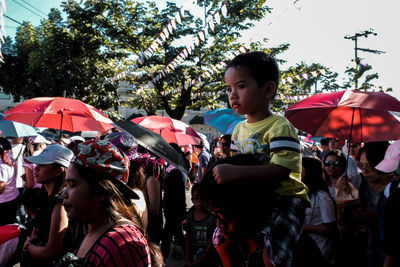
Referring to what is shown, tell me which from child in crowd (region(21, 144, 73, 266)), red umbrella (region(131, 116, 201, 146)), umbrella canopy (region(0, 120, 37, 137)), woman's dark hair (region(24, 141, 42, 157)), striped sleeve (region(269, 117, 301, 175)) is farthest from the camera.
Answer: woman's dark hair (region(24, 141, 42, 157))

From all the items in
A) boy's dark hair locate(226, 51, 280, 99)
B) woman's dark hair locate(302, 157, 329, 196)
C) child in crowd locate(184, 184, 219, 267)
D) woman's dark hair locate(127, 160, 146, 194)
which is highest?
boy's dark hair locate(226, 51, 280, 99)

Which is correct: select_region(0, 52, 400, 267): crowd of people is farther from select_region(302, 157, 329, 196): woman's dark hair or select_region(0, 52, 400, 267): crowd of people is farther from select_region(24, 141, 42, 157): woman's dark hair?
select_region(24, 141, 42, 157): woman's dark hair

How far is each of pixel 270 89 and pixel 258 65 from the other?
174 millimetres

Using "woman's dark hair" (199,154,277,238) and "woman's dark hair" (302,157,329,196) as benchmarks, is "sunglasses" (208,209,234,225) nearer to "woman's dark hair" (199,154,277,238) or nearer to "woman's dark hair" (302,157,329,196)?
"woman's dark hair" (199,154,277,238)

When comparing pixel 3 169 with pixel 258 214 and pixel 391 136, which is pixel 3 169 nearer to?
pixel 258 214

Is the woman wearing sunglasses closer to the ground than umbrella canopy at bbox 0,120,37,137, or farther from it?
closer to the ground

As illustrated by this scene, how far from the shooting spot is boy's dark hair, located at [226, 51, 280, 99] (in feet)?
5.49

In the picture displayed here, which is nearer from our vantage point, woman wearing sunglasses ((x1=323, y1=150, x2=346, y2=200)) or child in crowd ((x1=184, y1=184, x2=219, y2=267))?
child in crowd ((x1=184, y1=184, x2=219, y2=267))

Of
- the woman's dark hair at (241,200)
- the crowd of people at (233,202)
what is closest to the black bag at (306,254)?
the crowd of people at (233,202)

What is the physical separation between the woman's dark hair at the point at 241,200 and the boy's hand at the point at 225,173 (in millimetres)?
47

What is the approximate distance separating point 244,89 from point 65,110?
13.6ft

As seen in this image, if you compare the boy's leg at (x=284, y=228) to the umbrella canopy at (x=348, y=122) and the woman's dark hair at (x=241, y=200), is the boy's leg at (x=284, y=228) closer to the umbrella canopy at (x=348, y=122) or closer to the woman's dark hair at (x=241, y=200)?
the woman's dark hair at (x=241, y=200)

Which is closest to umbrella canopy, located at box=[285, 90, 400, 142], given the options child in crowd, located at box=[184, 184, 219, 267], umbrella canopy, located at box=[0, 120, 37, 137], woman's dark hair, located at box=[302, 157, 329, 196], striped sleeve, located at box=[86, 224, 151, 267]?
woman's dark hair, located at box=[302, 157, 329, 196]

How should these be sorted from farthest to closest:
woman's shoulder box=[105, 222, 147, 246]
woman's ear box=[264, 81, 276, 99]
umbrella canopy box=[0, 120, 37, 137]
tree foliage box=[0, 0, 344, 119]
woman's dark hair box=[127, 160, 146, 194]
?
tree foliage box=[0, 0, 344, 119] < umbrella canopy box=[0, 120, 37, 137] < woman's dark hair box=[127, 160, 146, 194] < woman's ear box=[264, 81, 276, 99] < woman's shoulder box=[105, 222, 147, 246]
